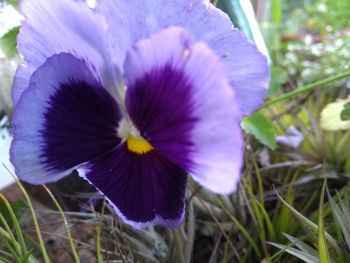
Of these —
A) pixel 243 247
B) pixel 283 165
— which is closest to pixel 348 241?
pixel 243 247

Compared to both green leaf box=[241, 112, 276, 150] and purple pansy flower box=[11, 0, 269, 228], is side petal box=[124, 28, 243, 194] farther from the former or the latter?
green leaf box=[241, 112, 276, 150]

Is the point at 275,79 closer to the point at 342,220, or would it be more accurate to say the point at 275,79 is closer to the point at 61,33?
the point at 342,220

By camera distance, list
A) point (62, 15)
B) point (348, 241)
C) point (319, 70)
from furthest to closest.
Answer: point (319, 70)
point (348, 241)
point (62, 15)

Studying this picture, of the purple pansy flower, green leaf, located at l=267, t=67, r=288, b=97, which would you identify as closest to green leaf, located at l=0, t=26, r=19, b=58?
the purple pansy flower

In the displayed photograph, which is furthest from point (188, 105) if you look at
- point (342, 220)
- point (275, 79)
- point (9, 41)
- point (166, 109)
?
point (275, 79)

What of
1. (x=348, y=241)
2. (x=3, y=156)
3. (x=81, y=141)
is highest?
(x=81, y=141)

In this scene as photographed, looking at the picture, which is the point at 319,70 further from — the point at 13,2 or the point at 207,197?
the point at 13,2

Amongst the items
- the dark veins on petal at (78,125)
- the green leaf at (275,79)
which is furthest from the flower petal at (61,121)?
the green leaf at (275,79)
